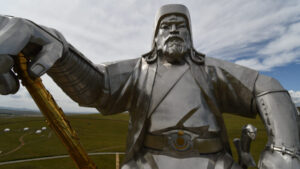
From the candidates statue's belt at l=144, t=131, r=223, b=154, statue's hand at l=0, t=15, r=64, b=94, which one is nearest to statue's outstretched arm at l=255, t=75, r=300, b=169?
statue's belt at l=144, t=131, r=223, b=154

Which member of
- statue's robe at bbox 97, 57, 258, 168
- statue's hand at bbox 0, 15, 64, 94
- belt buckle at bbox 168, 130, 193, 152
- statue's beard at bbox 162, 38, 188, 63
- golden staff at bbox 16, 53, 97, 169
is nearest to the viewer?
statue's hand at bbox 0, 15, 64, 94

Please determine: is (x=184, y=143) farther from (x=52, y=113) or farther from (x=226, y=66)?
(x=52, y=113)

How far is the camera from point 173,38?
2.82 metres

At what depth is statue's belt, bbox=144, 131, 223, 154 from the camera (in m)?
2.44

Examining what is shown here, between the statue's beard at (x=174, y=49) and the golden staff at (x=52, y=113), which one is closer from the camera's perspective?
the golden staff at (x=52, y=113)

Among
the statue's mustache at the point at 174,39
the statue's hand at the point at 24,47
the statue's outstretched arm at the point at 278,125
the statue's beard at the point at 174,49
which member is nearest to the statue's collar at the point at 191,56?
the statue's beard at the point at 174,49

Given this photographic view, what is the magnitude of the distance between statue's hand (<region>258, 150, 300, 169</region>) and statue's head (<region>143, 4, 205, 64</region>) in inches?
55.0

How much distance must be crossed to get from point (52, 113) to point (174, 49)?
5.55 feet

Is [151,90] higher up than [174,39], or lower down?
lower down

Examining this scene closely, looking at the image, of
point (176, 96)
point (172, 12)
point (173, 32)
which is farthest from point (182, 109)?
point (172, 12)

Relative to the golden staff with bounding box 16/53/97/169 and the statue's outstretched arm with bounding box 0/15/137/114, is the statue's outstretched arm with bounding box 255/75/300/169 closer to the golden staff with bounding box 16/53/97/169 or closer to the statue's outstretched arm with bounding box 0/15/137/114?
the statue's outstretched arm with bounding box 0/15/137/114

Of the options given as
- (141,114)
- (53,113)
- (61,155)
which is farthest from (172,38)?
(61,155)

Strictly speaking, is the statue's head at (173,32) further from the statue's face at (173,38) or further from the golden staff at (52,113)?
the golden staff at (52,113)

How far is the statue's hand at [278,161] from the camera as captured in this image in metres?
2.08
